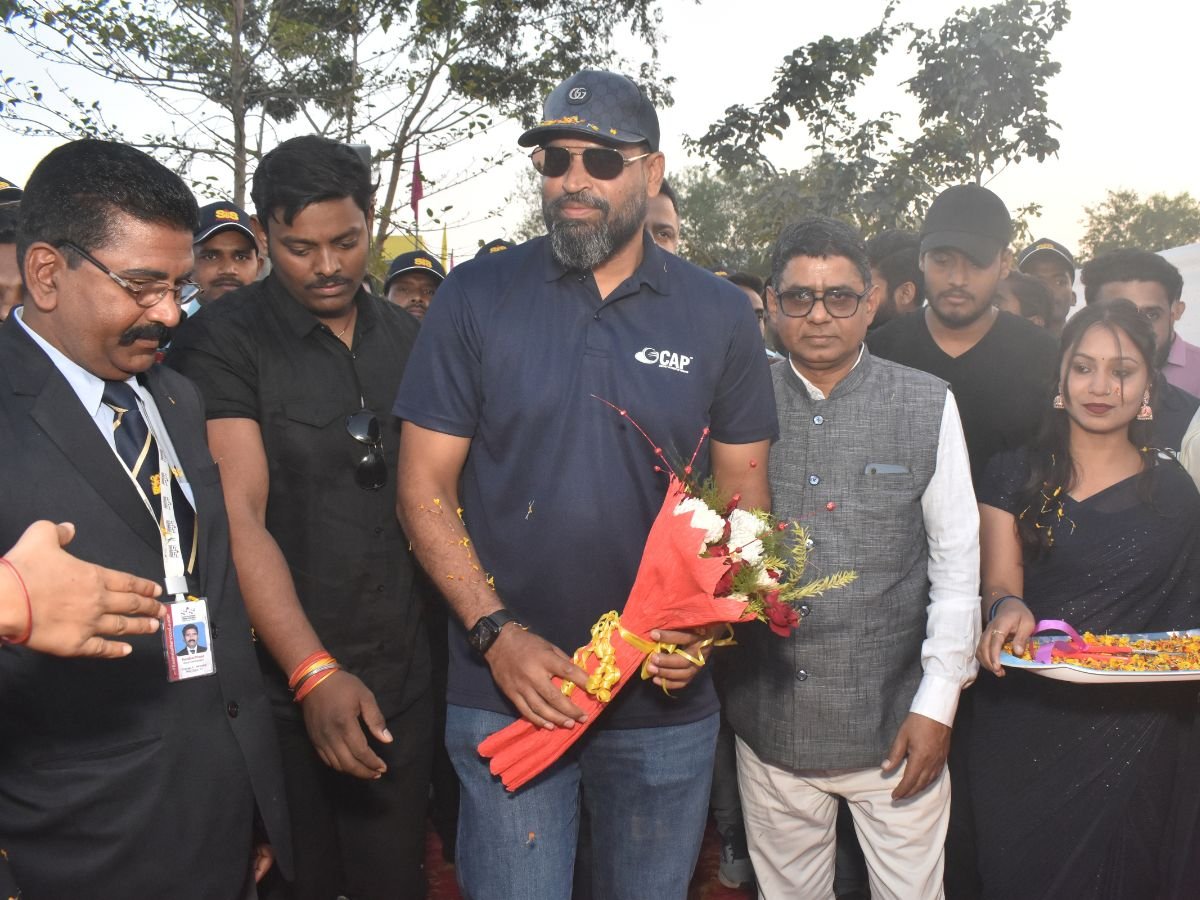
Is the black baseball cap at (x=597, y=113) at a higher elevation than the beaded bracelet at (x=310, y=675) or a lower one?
higher

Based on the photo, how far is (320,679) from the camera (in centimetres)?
282

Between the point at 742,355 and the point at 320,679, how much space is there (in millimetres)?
1474

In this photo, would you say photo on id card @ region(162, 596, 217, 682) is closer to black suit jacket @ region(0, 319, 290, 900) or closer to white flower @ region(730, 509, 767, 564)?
black suit jacket @ region(0, 319, 290, 900)

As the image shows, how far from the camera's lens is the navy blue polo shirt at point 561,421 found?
Result: 2.70 m

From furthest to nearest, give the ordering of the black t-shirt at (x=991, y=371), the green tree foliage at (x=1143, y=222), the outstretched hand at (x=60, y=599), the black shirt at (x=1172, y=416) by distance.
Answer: the green tree foliage at (x=1143, y=222)
the black t-shirt at (x=991, y=371)
the black shirt at (x=1172, y=416)
the outstretched hand at (x=60, y=599)

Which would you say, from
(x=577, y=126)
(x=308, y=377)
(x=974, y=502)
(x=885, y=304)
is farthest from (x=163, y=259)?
(x=885, y=304)

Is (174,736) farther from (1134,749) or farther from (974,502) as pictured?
(1134,749)

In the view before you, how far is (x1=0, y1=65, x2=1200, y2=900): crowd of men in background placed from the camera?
226 centimetres

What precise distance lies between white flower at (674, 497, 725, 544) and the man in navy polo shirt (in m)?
0.31

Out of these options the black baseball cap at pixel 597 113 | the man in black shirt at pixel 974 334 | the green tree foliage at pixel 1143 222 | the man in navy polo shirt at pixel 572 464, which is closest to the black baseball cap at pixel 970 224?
the man in black shirt at pixel 974 334

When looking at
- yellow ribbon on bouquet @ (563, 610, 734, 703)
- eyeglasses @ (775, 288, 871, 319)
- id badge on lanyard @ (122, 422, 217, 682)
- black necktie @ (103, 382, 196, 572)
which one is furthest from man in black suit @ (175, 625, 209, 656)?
eyeglasses @ (775, 288, 871, 319)

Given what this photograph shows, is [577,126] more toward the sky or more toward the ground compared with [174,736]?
more toward the sky

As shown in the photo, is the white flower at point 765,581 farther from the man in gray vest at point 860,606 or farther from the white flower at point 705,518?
the man in gray vest at point 860,606

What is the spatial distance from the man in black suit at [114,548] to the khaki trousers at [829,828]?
5.65 ft
